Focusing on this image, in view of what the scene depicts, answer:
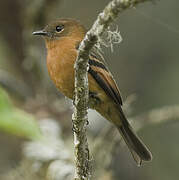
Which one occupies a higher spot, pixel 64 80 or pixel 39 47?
pixel 39 47

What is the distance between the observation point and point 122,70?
777cm

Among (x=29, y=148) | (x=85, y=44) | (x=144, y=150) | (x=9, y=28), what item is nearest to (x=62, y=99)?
(x=9, y=28)

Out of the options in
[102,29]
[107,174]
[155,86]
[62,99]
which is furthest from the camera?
[155,86]

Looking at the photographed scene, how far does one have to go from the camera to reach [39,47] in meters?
7.81

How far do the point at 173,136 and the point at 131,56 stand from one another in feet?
4.55

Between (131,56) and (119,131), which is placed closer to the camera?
(119,131)

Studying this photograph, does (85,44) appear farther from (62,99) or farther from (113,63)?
(113,63)

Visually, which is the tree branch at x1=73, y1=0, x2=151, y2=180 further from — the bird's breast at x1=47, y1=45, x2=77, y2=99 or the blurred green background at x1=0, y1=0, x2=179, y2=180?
the blurred green background at x1=0, y1=0, x2=179, y2=180

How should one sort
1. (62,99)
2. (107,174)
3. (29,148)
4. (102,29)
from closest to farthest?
(102,29), (107,174), (29,148), (62,99)

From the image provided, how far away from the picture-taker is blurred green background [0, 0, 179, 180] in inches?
255

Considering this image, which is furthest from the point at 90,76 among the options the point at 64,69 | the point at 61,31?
the point at 61,31

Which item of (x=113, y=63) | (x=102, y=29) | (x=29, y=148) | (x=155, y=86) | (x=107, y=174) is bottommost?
(x=102, y=29)

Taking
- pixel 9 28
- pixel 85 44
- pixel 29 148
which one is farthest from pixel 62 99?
pixel 85 44

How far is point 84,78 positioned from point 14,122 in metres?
0.92
